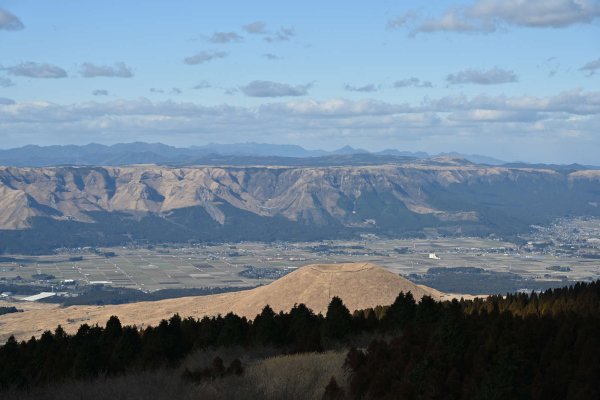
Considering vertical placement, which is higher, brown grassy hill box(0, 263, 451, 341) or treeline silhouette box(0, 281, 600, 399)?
treeline silhouette box(0, 281, 600, 399)

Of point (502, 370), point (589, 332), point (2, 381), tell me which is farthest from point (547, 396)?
point (2, 381)

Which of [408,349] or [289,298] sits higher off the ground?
[408,349]

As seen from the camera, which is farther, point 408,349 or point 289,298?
point 289,298

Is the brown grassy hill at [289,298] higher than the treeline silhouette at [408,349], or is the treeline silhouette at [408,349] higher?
the treeline silhouette at [408,349]

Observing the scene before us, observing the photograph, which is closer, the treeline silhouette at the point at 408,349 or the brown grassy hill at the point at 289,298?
the treeline silhouette at the point at 408,349
